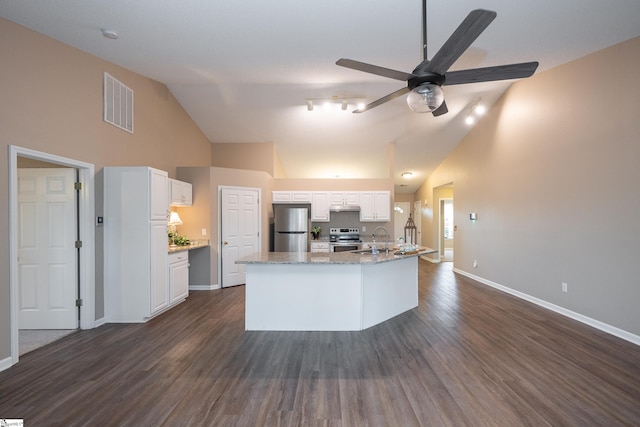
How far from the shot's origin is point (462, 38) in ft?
6.52

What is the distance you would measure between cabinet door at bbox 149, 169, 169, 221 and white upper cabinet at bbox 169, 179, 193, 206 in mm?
642

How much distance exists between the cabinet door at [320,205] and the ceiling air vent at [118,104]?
12.5 feet

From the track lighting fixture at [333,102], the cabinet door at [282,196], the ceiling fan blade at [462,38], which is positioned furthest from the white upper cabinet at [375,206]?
the ceiling fan blade at [462,38]

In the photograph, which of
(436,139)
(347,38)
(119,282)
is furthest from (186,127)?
(436,139)

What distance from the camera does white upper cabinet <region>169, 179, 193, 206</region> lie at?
202 inches

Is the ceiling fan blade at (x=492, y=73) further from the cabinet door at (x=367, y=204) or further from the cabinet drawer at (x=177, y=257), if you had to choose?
the cabinet door at (x=367, y=204)

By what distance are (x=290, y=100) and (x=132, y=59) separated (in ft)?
8.47

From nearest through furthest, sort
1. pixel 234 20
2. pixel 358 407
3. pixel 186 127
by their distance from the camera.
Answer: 1. pixel 358 407
2. pixel 234 20
3. pixel 186 127

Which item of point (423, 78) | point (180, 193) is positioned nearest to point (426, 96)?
point (423, 78)

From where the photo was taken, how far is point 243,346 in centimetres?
327

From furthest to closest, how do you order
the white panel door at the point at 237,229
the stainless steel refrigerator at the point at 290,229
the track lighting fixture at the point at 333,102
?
the stainless steel refrigerator at the point at 290,229 → the white panel door at the point at 237,229 → the track lighting fixture at the point at 333,102

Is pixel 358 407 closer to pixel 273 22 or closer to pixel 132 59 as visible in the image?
pixel 273 22

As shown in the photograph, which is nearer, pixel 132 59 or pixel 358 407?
pixel 358 407

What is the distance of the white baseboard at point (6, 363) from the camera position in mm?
2736
